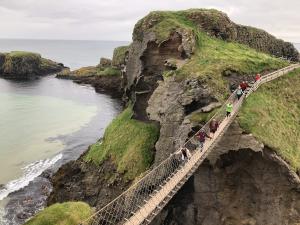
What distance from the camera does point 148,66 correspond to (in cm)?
4606

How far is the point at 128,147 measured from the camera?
40.6 m

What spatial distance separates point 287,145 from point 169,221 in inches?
405

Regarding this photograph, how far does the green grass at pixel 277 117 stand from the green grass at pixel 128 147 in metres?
10.2

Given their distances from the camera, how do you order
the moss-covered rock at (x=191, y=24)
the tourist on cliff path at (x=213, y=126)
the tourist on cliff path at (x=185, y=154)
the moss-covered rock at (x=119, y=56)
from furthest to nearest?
1. the moss-covered rock at (x=119, y=56)
2. the moss-covered rock at (x=191, y=24)
3. the tourist on cliff path at (x=213, y=126)
4. the tourist on cliff path at (x=185, y=154)

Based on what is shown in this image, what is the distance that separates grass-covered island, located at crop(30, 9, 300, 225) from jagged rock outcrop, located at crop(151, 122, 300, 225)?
0.23 feet

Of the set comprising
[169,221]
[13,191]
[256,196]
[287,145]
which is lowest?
[13,191]

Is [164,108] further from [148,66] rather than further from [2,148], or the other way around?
[2,148]

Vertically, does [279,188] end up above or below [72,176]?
above

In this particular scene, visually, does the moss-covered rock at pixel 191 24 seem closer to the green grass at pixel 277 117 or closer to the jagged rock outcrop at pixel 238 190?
the green grass at pixel 277 117

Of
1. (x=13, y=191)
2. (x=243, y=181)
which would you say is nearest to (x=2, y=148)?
(x=13, y=191)

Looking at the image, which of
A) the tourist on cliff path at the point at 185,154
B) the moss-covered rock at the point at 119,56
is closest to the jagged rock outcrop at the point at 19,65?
the moss-covered rock at the point at 119,56

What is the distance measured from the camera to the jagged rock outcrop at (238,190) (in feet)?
96.9

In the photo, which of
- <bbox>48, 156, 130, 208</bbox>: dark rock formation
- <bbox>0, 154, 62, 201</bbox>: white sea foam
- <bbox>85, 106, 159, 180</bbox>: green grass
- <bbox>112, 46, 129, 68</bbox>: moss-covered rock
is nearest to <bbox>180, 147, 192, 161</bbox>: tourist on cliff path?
<bbox>85, 106, 159, 180</bbox>: green grass

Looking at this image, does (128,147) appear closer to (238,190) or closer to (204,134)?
(238,190)
